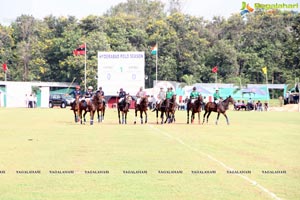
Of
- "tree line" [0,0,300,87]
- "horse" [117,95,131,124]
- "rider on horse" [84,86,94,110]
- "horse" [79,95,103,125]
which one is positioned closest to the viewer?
"horse" [79,95,103,125]

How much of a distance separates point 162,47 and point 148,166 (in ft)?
295

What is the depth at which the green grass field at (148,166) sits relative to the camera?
35.0ft

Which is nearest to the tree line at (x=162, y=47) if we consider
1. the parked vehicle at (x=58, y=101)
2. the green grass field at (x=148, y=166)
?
the parked vehicle at (x=58, y=101)

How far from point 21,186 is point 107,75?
58769 millimetres

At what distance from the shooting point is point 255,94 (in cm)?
8894

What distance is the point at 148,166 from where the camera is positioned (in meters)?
14.3

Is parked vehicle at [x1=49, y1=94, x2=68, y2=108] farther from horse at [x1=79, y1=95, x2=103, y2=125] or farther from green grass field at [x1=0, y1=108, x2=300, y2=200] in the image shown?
green grass field at [x1=0, y1=108, x2=300, y2=200]

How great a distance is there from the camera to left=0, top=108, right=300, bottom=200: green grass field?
10.7 m

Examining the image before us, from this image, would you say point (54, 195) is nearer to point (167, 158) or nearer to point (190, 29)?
point (167, 158)

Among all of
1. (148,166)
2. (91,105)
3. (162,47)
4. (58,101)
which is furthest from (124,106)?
(162,47)

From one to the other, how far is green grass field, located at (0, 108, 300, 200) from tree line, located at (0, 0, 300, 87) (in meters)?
73.0

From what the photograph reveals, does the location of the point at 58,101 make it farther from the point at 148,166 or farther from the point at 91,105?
the point at 148,166

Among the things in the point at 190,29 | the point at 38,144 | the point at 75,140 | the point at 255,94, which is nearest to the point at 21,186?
the point at 38,144

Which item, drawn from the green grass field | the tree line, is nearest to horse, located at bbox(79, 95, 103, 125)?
the green grass field
